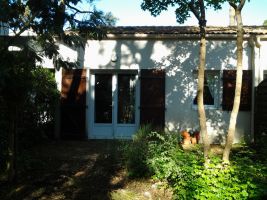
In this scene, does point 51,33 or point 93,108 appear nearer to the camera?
point 51,33

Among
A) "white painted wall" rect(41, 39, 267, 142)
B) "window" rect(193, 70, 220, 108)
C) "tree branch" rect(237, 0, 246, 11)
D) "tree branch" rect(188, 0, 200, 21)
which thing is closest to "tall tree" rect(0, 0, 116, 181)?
"tree branch" rect(188, 0, 200, 21)

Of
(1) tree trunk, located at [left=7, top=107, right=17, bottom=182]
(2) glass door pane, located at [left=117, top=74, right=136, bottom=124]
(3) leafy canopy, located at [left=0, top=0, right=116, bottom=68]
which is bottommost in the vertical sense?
(1) tree trunk, located at [left=7, top=107, right=17, bottom=182]

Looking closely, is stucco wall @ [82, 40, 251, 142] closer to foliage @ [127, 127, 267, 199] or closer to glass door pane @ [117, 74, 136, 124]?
glass door pane @ [117, 74, 136, 124]

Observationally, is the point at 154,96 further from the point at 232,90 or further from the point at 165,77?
the point at 232,90

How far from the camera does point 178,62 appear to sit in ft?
40.4

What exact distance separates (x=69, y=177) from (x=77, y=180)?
219 millimetres

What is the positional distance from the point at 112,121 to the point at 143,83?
163cm

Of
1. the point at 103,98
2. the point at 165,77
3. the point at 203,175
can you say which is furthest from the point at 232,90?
the point at 203,175

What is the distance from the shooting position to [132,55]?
40.8ft

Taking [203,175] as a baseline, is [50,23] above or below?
above

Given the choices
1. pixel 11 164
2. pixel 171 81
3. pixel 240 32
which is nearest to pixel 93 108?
pixel 171 81

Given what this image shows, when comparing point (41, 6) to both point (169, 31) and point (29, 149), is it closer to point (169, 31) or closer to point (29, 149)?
point (29, 149)

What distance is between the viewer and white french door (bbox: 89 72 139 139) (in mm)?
12695

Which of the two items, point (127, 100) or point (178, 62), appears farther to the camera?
point (127, 100)
